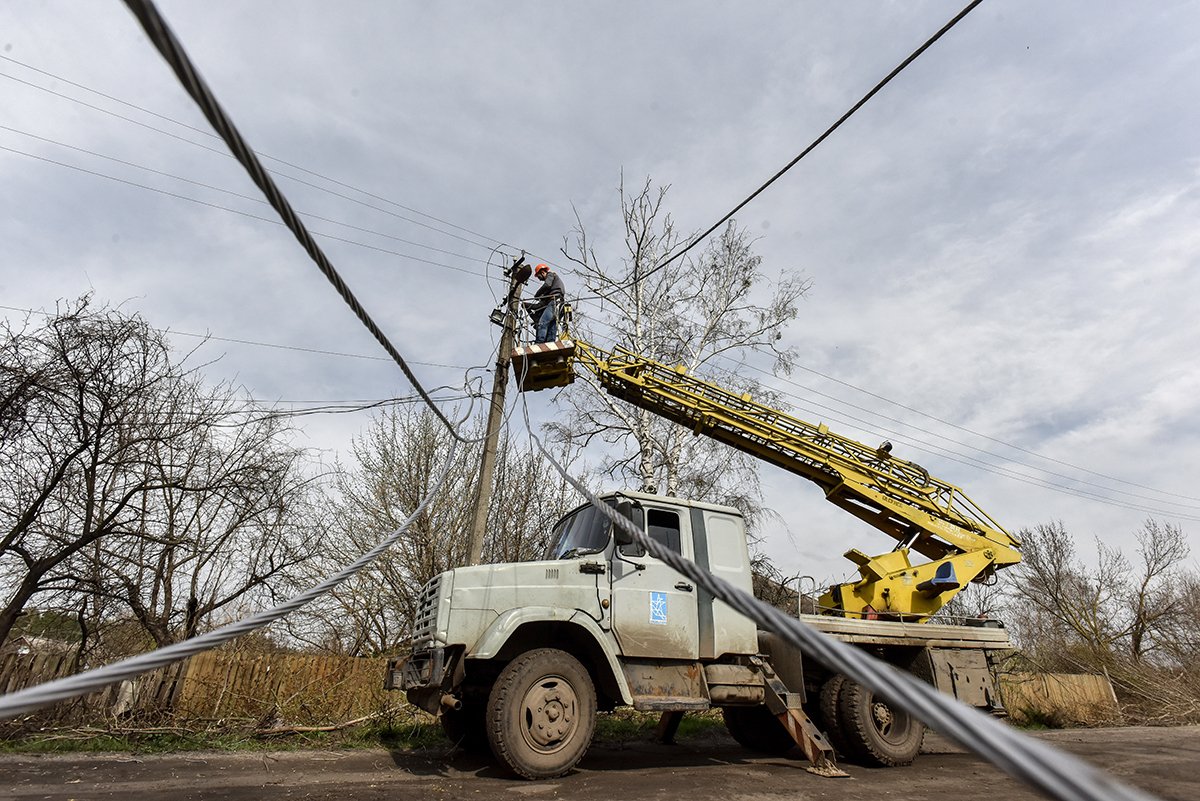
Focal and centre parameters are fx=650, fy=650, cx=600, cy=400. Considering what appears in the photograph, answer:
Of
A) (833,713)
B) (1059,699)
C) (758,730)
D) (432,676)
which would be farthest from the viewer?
(1059,699)

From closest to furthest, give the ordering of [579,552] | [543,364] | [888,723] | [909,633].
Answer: [579,552], [888,723], [909,633], [543,364]

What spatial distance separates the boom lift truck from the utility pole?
47 centimetres

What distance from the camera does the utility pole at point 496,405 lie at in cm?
865

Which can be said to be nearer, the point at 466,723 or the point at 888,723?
the point at 466,723

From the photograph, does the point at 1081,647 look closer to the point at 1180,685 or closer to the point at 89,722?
the point at 1180,685

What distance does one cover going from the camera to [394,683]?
6.13m

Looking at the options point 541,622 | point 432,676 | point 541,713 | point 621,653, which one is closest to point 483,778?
point 541,713

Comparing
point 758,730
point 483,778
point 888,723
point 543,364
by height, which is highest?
point 543,364

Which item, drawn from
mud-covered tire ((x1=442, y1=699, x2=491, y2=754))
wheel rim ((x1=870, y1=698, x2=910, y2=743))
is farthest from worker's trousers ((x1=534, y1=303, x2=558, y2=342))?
wheel rim ((x1=870, y1=698, x2=910, y2=743))

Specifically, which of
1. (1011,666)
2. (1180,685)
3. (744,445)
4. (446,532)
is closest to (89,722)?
(446,532)

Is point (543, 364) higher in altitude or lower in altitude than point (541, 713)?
higher

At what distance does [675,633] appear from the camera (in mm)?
6418

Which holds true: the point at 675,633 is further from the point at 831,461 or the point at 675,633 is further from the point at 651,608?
the point at 831,461

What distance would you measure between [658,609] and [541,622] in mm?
1160
